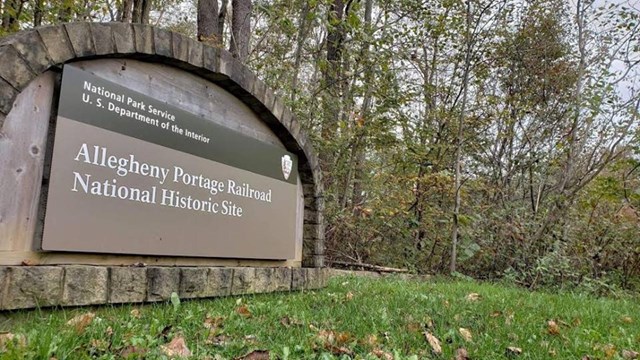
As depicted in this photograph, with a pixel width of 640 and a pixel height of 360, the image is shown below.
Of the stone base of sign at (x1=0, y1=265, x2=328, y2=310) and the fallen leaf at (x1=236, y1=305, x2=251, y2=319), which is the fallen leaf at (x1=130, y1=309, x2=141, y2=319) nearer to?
the stone base of sign at (x1=0, y1=265, x2=328, y2=310)

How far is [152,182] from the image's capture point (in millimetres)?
3410

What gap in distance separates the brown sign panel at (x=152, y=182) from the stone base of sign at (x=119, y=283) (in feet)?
0.47

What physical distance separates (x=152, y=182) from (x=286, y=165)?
5.56 ft

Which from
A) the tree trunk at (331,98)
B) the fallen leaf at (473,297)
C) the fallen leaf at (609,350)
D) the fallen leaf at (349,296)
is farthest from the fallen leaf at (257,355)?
the tree trunk at (331,98)

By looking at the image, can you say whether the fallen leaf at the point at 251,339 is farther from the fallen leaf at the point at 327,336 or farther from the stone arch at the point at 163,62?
the stone arch at the point at 163,62

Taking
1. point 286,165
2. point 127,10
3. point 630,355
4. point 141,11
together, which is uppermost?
point 127,10

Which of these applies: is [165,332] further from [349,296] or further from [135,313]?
[349,296]

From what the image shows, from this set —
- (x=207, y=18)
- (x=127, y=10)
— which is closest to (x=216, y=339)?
(x=127, y=10)

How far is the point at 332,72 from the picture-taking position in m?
8.66

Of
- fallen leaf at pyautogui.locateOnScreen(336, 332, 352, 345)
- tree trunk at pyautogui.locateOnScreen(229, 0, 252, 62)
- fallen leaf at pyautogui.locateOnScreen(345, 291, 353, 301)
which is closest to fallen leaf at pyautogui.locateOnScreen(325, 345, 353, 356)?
fallen leaf at pyautogui.locateOnScreen(336, 332, 352, 345)

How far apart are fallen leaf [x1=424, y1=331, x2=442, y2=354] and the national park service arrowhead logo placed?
7.68 feet

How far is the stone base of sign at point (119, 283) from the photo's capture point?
2.55m

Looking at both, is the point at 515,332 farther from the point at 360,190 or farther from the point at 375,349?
the point at 360,190

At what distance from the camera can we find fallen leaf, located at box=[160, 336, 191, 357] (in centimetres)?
221
